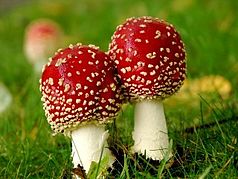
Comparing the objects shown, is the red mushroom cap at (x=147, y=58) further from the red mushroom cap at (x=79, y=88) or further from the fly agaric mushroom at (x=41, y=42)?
the fly agaric mushroom at (x=41, y=42)

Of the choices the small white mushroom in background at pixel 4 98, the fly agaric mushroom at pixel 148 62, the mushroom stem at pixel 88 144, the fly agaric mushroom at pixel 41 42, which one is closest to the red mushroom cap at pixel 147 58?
the fly agaric mushroom at pixel 148 62

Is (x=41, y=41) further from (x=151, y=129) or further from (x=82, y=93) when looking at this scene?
(x=82, y=93)

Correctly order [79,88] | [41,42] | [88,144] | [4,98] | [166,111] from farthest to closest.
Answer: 1. [41,42]
2. [4,98]
3. [166,111]
4. [88,144]
5. [79,88]

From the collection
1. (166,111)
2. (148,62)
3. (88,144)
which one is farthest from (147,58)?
(166,111)

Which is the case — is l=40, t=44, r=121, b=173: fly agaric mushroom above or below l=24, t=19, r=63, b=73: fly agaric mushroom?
below

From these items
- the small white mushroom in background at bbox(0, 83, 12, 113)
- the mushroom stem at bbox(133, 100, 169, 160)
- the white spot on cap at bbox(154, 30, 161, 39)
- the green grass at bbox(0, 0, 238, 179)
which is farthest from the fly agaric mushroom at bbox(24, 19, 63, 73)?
the white spot on cap at bbox(154, 30, 161, 39)

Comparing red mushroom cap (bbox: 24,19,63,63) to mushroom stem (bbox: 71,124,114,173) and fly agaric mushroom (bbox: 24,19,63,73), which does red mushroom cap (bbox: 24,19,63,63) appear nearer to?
fly agaric mushroom (bbox: 24,19,63,73)

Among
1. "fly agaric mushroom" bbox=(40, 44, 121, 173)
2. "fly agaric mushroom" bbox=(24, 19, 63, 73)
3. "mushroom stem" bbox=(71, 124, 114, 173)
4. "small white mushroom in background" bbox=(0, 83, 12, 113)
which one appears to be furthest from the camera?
"fly agaric mushroom" bbox=(24, 19, 63, 73)
